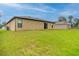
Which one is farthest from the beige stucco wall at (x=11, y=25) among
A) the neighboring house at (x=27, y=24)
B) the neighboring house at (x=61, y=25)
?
the neighboring house at (x=61, y=25)

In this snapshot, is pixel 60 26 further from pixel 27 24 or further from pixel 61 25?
pixel 27 24

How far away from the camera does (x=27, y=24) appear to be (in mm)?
2254

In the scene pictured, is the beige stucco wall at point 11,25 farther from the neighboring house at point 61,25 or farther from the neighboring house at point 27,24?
the neighboring house at point 61,25

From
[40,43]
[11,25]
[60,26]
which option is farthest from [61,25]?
[11,25]

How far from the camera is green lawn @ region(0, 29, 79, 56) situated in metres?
2.18

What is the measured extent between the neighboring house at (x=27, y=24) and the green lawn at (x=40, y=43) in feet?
0.14

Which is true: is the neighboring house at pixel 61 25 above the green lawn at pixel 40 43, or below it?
Result: above

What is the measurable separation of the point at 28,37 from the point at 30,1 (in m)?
0.37

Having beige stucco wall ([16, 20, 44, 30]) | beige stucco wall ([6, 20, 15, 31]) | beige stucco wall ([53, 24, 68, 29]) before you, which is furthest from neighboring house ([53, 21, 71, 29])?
beige stucco wall ([6, 20, 15, 31])

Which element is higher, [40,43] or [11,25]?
[11,25]

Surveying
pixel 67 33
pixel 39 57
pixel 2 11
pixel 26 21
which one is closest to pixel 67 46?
pixel 67 33

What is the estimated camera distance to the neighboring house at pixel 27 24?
→ 2221mm

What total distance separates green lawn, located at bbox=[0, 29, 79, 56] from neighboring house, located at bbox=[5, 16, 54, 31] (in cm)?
4

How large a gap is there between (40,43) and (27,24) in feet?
0.79
